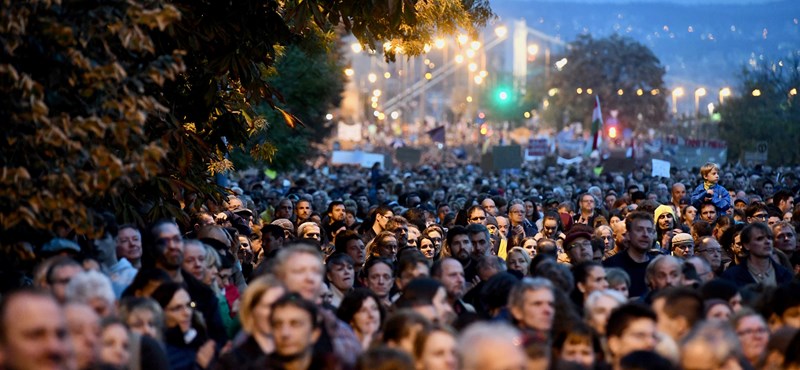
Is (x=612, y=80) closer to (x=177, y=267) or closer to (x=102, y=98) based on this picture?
(x=177, y=267)

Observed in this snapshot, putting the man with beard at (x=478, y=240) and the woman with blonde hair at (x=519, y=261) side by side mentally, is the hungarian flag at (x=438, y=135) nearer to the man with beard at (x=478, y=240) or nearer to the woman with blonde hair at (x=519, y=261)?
the man with beard at (x=478, y=240)

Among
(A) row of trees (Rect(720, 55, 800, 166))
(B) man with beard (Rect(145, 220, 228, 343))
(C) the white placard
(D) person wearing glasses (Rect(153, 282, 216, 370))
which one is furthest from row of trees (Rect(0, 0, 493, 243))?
(A) row of trees (Rect(720, 55, 800, 166))

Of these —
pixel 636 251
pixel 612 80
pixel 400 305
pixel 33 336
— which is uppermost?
pixel 612 80

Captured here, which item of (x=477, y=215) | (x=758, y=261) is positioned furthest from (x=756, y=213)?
(x=758, y=261)

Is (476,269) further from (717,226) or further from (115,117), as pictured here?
(717,226)

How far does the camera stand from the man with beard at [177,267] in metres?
10.8

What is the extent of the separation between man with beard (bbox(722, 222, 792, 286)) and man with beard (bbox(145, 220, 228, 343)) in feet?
15.4

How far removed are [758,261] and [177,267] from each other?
5.25m

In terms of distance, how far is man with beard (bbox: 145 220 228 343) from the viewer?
10805 millimetres

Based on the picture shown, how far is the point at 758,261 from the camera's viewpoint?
13641mm

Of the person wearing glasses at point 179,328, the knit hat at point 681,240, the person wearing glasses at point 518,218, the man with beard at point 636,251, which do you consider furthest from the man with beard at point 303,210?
the person wearing glasses at point 179,328

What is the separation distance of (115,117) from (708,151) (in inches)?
1569

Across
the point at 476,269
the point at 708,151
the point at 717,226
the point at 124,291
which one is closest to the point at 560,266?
the point at 476,269

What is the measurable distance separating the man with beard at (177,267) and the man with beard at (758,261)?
4690 millimetres
